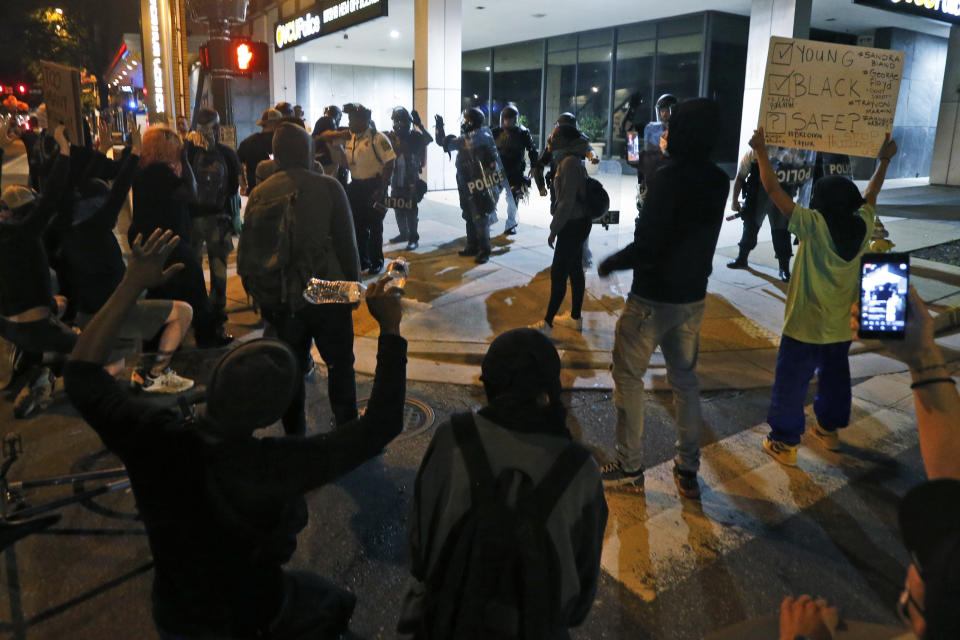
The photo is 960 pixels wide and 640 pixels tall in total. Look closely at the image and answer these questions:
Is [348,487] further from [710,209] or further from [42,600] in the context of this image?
[710,209]

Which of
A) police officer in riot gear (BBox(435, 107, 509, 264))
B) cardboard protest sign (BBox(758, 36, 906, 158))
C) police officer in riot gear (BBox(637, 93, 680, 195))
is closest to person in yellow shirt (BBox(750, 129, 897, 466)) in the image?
cardboard protest sign (BBox(758, 36, 906, 158))

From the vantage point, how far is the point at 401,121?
1004cm

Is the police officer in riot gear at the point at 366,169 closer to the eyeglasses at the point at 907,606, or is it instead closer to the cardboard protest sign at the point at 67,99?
the cardboard protest sign at the point at 67,99

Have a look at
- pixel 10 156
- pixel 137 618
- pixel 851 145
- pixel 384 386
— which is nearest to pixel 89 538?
pixel 137 618

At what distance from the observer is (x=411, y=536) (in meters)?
1.97

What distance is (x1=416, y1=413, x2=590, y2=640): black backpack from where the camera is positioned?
5.70ft

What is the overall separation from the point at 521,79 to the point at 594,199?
20.1 metres

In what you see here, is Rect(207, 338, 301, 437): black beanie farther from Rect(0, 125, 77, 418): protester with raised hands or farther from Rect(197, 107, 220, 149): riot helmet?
Rect(197, 107, 220, 149): riot helmet

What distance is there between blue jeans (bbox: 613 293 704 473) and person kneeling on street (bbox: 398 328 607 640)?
6.77 ft

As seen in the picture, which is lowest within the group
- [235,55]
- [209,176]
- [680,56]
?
[209,176]

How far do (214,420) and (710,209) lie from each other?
2.76 m

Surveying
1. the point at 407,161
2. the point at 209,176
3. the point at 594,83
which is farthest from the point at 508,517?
the point at 594,83

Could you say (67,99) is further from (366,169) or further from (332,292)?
(366,169)

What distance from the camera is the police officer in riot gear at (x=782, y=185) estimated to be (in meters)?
8.87
